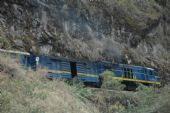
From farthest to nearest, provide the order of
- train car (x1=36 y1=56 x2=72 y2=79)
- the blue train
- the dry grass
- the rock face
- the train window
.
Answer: the train window
the rock face
train car (x1=36 y1=56 x2=72 y2=79)
the blue train
the dry grass

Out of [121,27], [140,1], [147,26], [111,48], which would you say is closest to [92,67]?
[111,48]

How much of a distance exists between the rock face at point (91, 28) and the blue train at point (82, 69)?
1709 mm

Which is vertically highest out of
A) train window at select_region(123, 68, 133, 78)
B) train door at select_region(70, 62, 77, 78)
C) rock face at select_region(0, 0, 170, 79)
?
rock face at select_region(0, 0, 170, 79)

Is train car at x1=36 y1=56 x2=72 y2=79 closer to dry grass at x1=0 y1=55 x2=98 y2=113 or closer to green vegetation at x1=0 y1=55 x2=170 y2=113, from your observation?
green vegetation at x1=0 y1=55 x2=170 y2=113

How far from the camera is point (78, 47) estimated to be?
91.9 ft

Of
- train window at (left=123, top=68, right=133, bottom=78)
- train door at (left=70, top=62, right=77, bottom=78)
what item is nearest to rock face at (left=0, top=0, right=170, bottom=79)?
train window at (left=123, top=68, right=133, bottom=78)

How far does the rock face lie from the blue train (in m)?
1.71

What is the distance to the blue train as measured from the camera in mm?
21453

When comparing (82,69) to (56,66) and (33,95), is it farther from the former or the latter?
(33,95)

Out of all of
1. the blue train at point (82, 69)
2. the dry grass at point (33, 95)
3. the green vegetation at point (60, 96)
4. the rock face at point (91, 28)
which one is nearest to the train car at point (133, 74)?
the blue train at point (82, 69)

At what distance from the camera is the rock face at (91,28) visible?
24.7 meters

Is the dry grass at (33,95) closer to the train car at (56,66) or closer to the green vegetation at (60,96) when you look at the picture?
the green vegetation at (60,96)

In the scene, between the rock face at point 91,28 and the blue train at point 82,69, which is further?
the rock face at point 91,28

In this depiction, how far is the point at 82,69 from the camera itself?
2467 cm
